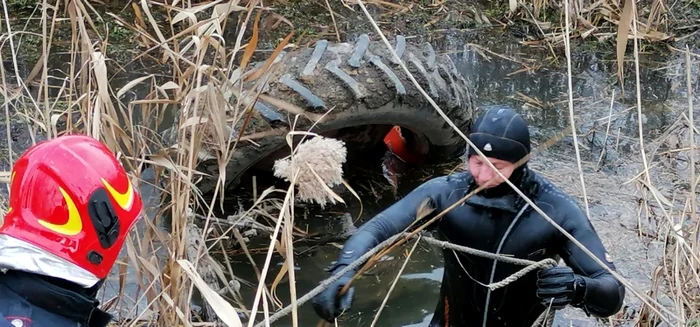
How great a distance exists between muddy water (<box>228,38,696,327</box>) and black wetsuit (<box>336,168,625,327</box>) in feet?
1.46

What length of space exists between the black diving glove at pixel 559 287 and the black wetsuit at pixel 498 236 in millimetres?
130

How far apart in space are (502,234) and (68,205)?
1.51 m

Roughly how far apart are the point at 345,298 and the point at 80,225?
0.87m

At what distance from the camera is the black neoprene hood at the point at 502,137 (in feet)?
8.40

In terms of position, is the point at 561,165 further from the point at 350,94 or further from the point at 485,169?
the point at 485,169

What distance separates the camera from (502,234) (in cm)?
268

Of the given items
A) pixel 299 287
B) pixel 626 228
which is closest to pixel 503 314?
pixel 299 287

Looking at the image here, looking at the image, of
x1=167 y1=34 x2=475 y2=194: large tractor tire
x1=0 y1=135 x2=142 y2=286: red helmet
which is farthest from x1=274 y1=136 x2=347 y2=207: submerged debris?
x1=167 y1=34 x2=475 y2=194: large tractor tire

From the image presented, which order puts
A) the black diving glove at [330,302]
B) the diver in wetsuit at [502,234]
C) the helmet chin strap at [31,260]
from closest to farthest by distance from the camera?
the helmet chin strap at [31,260]
the black diving glove at [330,302]
the diver in wetsuit at [502,234]

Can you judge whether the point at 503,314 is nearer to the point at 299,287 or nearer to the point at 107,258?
the point at 299,287

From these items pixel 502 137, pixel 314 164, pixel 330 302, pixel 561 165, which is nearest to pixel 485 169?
pixel 502 137

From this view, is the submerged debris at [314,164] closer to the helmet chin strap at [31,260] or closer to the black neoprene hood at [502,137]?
the black neoprene hood at [502,137]

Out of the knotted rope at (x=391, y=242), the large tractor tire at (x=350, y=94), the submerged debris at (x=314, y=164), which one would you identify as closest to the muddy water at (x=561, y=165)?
the large tractor tire at (x=350, y=94)

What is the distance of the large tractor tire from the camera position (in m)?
3.57
